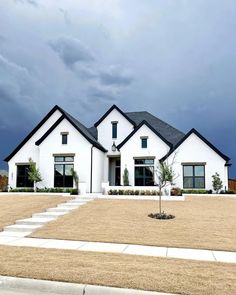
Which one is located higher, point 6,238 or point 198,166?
point 198,166

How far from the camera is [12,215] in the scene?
1525cm

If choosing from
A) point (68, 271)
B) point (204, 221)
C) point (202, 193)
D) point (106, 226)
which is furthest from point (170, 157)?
point (68, 271)

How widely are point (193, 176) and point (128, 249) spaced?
19.4m

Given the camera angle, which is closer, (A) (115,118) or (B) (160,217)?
(B) (160,217)

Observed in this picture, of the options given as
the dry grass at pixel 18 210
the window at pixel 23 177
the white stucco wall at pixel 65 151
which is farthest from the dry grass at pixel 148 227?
the window at pixel 23 177

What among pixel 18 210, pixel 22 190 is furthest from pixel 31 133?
pixel 18 210

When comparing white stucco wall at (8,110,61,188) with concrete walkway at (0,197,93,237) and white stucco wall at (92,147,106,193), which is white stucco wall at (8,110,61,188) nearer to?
white stucco wall at (92,147,106,193)

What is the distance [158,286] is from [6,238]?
6.94 meters

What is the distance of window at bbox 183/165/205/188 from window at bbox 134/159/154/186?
3067 mm

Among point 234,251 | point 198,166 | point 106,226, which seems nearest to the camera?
point 234,251

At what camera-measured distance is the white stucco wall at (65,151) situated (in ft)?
93.1

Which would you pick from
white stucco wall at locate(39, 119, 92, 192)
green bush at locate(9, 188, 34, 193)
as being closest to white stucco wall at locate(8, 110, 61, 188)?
white stucco wall at locate(39, 119, 92, 192)

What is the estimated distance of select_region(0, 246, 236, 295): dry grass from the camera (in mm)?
5609

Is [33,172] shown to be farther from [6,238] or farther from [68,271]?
[68,271]
